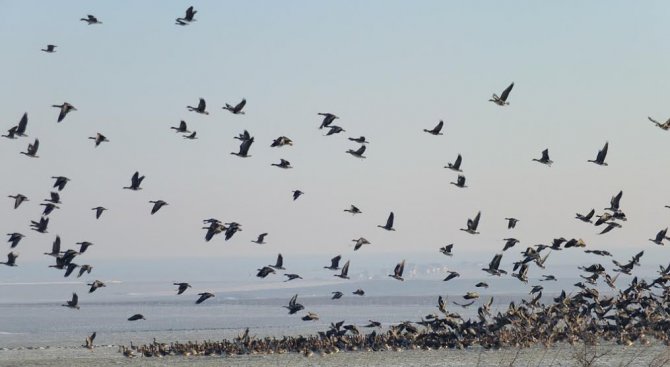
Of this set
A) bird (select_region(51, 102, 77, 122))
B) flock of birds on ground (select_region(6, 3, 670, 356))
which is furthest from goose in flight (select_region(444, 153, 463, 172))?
bird (select_region(51, 102, 77, 122))

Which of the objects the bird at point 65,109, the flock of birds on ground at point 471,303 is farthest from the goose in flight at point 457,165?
the bird at point 65,109

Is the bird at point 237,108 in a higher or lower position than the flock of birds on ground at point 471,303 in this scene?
higher

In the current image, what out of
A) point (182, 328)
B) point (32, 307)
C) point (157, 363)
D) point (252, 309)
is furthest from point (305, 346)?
point (32, 307)

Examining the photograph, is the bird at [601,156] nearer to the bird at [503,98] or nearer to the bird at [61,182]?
the bird at [503,98]

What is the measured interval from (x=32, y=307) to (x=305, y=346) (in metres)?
80.7

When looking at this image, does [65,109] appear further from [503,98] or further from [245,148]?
[503,98]

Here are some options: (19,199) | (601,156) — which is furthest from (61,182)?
(601,156)

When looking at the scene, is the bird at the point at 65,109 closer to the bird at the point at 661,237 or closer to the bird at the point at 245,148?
the bird at the point at 245,148

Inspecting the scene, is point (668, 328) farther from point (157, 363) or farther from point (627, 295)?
point (157, 363)

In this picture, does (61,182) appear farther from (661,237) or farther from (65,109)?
(661,237)

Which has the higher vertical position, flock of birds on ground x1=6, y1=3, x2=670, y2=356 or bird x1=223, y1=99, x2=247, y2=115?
bird x1=223, y1=99, x2=247, y2=115

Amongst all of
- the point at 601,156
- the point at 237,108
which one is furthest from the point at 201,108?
the point at 601,156

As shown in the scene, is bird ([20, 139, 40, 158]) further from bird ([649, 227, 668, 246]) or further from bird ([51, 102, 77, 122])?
bird ([649, 227, 668, 246])

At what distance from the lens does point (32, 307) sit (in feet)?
394
